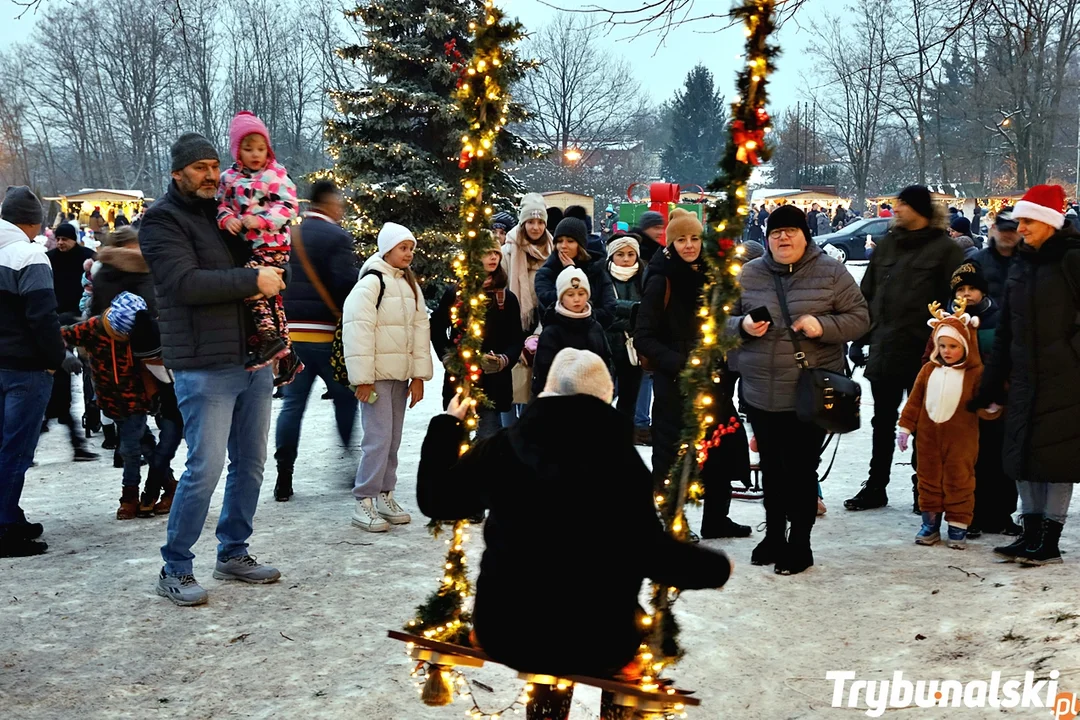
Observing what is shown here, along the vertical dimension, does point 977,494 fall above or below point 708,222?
below

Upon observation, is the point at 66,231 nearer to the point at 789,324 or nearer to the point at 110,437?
the point at 110,437

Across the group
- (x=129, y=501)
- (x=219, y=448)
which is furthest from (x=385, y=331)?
(x=129, y=501)

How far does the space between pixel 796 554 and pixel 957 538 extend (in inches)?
48.3

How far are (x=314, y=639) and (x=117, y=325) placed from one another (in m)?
3.05

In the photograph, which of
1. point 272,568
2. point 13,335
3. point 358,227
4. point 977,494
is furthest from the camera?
point 358,227

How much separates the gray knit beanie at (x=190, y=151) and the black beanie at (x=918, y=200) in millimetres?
4561

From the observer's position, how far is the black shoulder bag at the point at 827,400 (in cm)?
564

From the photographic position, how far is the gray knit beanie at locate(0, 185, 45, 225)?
638 centimetres

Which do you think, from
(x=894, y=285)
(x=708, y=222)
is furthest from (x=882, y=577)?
(x=708, y=222)

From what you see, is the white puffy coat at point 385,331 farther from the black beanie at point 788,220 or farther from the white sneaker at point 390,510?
the black beanie at point 788,220

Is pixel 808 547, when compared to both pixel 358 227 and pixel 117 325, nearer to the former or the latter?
pixel 117 325

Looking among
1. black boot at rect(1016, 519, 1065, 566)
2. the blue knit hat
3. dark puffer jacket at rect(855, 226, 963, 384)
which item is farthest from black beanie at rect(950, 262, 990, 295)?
the blue knit hat

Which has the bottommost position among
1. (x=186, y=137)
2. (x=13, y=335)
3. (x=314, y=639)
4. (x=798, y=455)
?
(x=314, y=639)

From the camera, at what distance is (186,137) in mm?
5098
